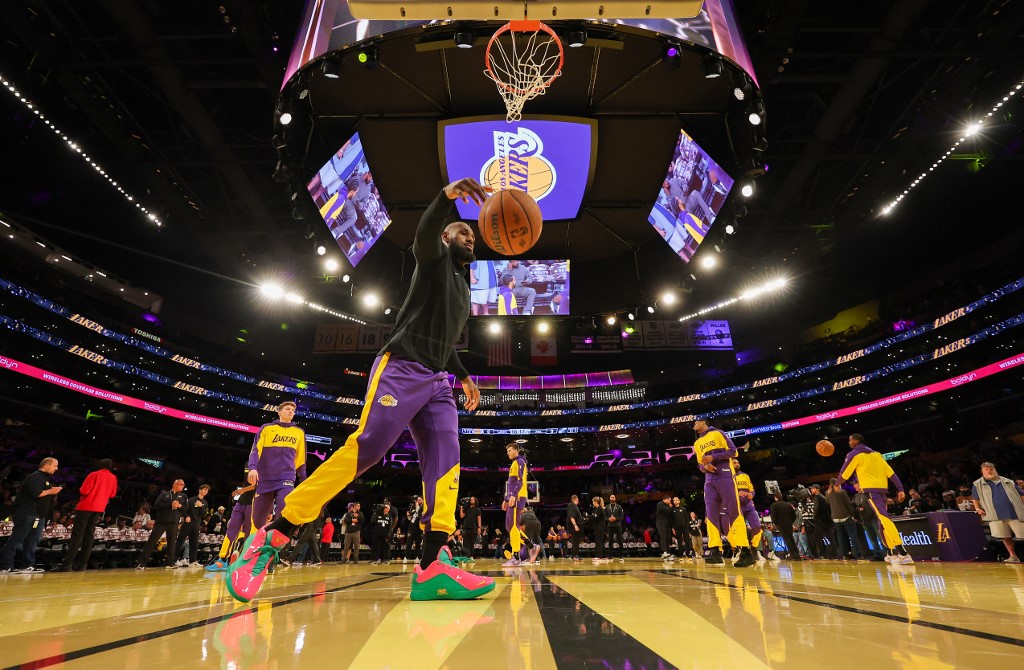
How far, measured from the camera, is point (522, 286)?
44.1ft

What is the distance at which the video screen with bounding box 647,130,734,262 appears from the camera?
31.0 ft

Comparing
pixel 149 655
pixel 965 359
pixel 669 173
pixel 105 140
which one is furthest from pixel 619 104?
pixel 965 359

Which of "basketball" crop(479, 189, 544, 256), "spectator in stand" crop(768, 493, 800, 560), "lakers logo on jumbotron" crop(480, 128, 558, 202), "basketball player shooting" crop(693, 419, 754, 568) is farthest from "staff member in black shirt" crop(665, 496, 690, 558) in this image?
"basketball" crop(479, 189, 544, 256)

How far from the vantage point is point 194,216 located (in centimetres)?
1236

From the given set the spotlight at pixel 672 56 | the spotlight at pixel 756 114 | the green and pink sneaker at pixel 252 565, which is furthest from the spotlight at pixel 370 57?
the green and pink sneaker at pixel 252 565

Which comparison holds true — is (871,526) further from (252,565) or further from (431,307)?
(252,565)

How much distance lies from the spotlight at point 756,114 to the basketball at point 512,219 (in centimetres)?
535

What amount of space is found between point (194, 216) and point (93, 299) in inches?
391

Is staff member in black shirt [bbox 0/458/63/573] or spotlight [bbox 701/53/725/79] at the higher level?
spotlight [bbox 701/53/725/79]

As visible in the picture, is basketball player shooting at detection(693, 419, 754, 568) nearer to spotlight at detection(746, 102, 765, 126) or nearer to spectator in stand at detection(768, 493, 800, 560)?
spectator in stand at detection(768, 493, 800, 560)

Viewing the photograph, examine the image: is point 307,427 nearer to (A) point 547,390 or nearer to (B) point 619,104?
(A) point 547,390

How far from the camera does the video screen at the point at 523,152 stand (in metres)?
9.63

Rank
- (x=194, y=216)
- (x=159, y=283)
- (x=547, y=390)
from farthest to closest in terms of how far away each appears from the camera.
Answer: (x=547, y=390) < (x=159, y=283) < (x=194, y=216)

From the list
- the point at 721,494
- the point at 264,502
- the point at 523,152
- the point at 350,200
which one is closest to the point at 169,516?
the point at 264,502
